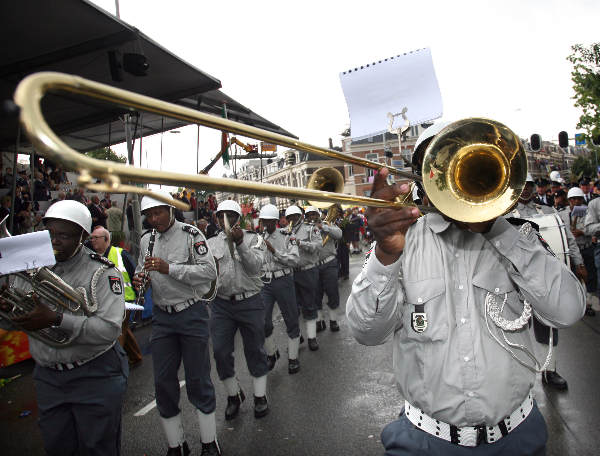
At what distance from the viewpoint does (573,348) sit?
550 cm

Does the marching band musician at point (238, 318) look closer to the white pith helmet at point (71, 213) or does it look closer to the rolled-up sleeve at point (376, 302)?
the white pith helmet at point (71, 213)

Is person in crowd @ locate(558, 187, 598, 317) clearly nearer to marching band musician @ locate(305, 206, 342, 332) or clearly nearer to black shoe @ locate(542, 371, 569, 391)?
black shoe @ locate(542, 371, 569, 391)

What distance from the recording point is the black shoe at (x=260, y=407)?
4.36 m

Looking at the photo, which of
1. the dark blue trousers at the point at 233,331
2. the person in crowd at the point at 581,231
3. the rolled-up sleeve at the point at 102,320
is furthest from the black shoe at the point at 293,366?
the person in crowd at the point at 581,231

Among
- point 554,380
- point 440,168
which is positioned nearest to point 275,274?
point 554,380

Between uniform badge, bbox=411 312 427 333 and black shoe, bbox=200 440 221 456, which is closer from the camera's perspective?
uniform badge, bbox=411 312 427 333

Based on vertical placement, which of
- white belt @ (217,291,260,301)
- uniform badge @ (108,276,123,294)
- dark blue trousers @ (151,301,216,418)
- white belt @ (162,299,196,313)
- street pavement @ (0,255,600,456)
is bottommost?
street pavement @ (0,255,600,456)

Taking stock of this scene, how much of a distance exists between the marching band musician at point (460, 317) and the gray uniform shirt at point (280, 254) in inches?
158

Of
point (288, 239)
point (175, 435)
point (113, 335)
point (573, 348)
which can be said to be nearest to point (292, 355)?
point (288, 239)

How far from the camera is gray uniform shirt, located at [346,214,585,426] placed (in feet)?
5.34

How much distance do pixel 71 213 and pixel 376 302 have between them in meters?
2.28

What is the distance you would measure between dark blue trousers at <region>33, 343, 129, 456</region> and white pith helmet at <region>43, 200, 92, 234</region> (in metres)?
0.98

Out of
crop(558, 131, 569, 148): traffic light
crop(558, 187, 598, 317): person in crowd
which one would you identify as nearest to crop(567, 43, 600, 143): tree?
crop(558, 131, 569, 148): traffic light

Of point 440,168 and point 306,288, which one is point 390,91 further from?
point 440,168
